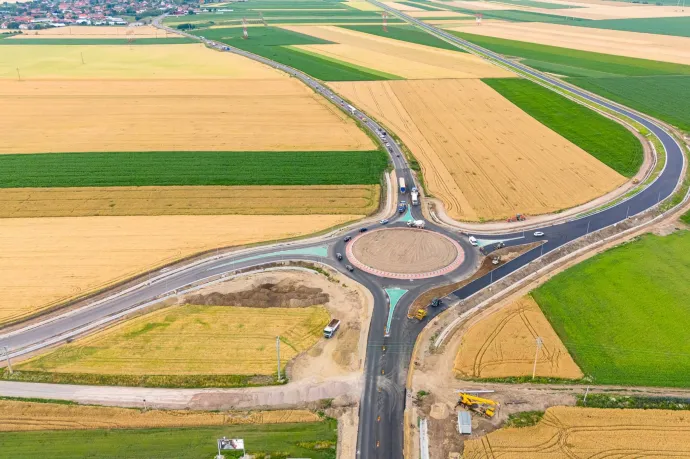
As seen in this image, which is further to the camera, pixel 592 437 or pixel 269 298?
pixel 269 298

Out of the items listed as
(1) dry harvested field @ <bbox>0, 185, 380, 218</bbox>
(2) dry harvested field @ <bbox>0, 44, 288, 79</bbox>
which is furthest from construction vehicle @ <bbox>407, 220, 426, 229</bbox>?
(2) dry harvested field @ <bbox>0, 44, 288, 79</bbox>

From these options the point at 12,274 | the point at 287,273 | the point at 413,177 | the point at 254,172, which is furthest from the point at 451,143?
the point at 12,274

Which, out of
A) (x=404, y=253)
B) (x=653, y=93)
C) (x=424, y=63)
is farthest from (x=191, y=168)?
(x=653, y=93)

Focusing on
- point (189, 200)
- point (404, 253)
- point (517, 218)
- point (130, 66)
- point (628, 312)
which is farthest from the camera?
point (130, 66)

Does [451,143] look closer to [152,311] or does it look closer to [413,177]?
[413,177]

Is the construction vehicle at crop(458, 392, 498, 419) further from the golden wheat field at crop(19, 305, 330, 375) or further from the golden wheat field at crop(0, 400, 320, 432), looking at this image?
the golden wheat field at crop(19, 305, 330, 375)

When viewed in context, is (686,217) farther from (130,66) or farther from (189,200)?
(130,66)

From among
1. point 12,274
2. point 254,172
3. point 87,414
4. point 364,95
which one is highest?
point 364,95
